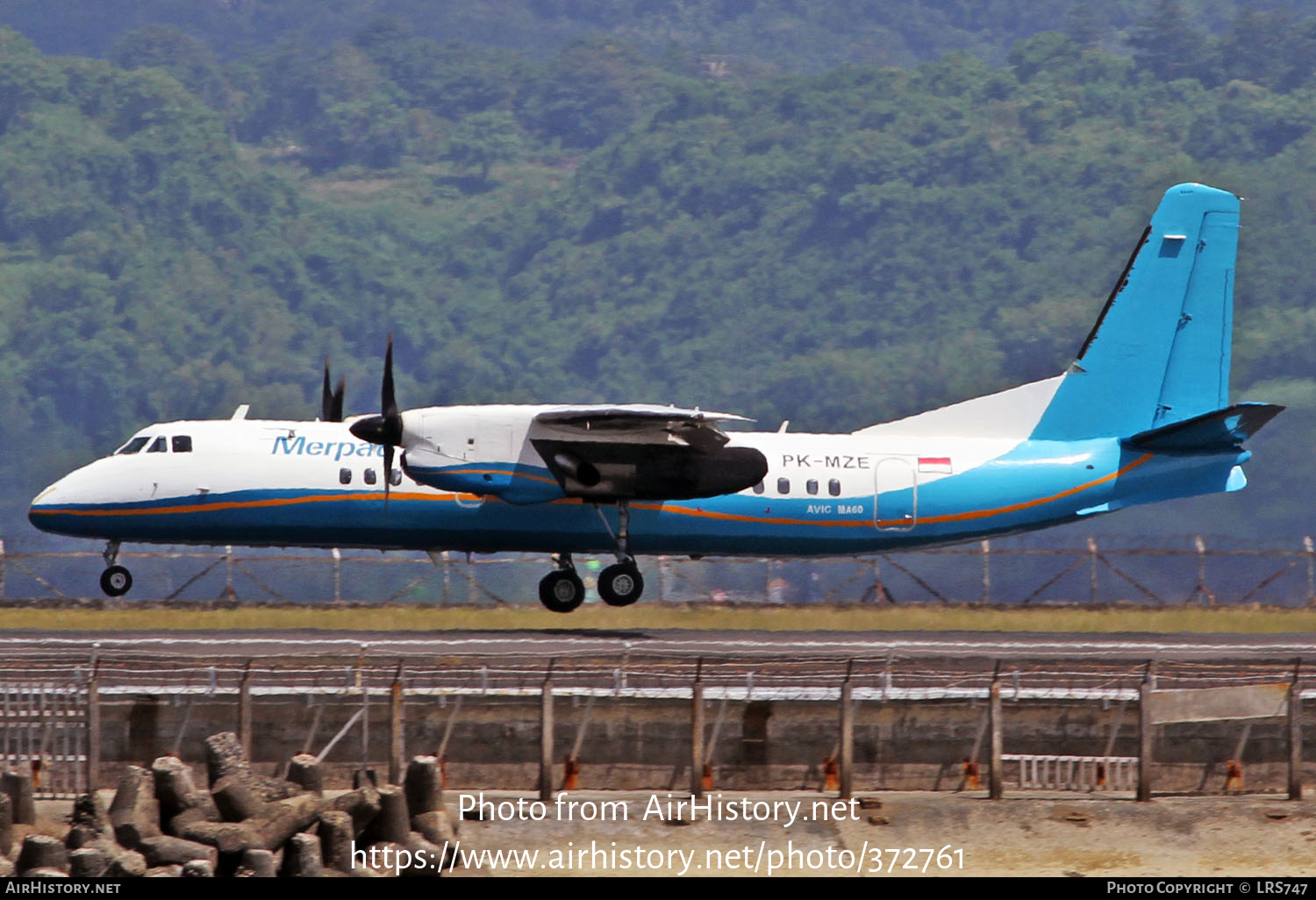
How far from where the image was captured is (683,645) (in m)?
30.7

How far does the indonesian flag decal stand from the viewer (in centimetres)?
3441

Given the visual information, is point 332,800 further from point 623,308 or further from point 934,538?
point 623,308

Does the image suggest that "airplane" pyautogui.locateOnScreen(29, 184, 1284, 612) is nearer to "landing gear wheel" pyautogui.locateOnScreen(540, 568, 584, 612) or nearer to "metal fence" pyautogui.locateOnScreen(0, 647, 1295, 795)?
"landing gear wheel" pyautogui.locateOnScreen(540, 568, 584, 612)

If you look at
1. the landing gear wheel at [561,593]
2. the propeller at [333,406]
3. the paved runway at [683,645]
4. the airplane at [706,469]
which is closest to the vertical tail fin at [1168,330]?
the airplane at [706,469]

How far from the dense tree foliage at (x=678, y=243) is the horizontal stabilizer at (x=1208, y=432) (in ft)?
259

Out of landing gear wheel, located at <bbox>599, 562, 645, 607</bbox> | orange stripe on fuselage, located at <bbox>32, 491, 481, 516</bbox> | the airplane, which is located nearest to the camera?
the airplane

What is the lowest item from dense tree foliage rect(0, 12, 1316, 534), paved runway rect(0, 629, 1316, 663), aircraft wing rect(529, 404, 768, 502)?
paved runway rect(0, 629, 1316, 663)

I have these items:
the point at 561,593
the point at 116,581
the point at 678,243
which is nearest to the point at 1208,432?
the point at 561,593

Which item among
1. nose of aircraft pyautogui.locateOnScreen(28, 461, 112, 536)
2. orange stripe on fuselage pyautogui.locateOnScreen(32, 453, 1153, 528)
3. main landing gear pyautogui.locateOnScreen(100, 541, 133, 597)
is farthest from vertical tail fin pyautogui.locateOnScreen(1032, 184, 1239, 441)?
nose of aircraft pyautogui.locateOnScreen(28, 461, 112, 536)

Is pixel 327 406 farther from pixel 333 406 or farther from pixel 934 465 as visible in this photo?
pixel 934 465

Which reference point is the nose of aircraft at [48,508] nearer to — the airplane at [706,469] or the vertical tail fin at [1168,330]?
the airplane at [706,469]

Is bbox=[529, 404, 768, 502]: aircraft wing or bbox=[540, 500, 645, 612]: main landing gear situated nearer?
bbox=[529, 404, 768, 502]: aircraft wing

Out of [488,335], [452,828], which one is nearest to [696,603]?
[452,828]

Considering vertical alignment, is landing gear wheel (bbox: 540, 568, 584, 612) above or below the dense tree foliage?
below
